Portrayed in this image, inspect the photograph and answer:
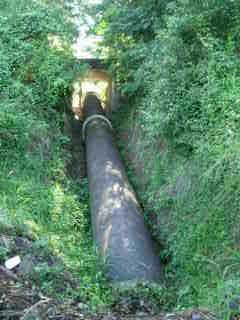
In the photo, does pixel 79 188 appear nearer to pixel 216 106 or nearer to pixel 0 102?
pixel 0 102

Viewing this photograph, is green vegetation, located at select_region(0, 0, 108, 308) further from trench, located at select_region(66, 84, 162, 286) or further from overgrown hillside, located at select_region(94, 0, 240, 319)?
overgrown hillside, located at select_region(94, 0, 240, 319)

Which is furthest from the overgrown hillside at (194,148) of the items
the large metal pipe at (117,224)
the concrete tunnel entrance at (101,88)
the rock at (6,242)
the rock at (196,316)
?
the concrete tunnel entrance at (101,88)

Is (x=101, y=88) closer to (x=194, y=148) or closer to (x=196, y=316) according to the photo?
(x=194, y=148)

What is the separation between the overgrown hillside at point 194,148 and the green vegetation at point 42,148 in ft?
3.40

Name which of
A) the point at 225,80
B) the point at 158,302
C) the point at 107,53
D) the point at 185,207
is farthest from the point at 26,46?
the point at 158,302

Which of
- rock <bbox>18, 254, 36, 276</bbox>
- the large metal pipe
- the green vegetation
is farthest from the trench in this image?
rock <bbox>18, 254, 36, 276</bbox>

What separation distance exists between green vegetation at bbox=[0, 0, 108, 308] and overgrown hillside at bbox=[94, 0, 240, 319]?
1035mm

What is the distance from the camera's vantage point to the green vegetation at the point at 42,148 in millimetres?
5297

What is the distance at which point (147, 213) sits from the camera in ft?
24.0

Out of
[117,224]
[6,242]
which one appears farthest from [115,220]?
[6,242]

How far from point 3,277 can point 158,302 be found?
5.65 ft

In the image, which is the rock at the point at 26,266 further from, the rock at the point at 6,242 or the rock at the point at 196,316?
the rock at the point at 196,316

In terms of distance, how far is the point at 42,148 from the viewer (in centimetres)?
819

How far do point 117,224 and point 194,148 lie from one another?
146cm
